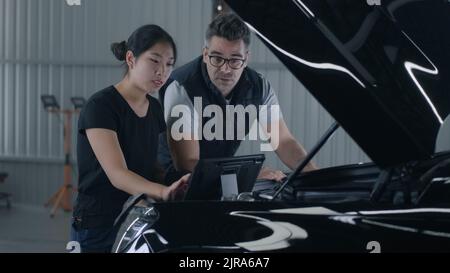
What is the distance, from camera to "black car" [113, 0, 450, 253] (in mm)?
1983

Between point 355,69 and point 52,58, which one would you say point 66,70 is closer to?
point 52,58

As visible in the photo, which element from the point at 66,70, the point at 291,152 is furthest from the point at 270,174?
the point at 66,70

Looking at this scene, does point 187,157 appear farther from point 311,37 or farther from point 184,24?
point 311,37

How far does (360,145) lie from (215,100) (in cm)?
53

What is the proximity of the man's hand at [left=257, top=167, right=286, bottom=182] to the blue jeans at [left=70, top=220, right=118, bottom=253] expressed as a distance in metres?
0.48

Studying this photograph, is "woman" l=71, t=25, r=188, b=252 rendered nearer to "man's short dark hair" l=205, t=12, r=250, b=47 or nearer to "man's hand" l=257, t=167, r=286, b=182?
"man's short dark hair" l=205, t=12, r=250, b=47

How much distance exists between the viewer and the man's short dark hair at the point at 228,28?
7.82 ft

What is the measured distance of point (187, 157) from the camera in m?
2.50

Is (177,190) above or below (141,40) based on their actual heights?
below

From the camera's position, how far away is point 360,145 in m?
2.19

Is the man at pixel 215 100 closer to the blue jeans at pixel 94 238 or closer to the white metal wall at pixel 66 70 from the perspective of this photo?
the white metal wall at pixel 66 70

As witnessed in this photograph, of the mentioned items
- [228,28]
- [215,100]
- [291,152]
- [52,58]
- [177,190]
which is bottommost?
[177,190]
